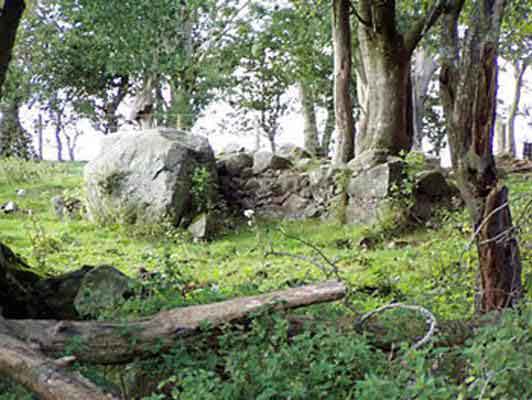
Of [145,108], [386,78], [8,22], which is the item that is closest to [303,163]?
[386,78]

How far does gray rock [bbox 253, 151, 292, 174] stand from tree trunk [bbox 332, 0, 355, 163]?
1.26m

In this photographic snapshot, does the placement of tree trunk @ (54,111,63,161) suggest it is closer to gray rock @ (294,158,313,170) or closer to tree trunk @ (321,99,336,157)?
tree trunk @ (321,99,336,157)

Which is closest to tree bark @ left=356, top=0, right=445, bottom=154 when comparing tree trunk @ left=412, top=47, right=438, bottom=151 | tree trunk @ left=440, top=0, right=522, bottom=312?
tree trunk @ left=440, top=0, right=522, bottom=312

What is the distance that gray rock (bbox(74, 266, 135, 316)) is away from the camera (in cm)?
449

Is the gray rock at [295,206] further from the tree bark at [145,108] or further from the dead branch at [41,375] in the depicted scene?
the tree bark at [145,108]

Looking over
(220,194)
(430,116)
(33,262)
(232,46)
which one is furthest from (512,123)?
(33,262)

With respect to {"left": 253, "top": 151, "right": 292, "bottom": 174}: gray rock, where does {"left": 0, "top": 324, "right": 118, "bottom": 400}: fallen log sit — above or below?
below

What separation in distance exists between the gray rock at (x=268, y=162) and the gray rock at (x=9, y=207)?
5705mm

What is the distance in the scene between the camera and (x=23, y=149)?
1955cm

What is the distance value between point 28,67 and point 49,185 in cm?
1096

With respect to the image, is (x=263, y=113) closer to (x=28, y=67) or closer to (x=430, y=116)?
(x=28, y=67)

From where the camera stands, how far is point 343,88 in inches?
473

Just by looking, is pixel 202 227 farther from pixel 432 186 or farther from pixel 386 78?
pixel 386 78

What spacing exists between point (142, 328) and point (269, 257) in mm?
5383
